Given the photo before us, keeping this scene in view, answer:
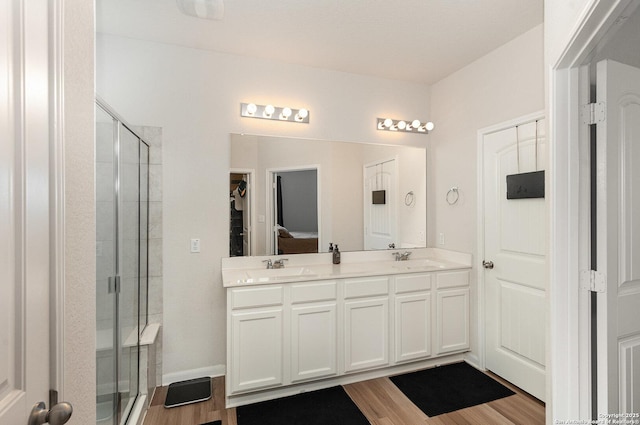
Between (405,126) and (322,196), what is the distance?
1174mm

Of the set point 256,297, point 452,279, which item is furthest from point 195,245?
point 452,279

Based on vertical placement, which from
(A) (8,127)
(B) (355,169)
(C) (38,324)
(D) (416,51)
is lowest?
(C) (38,324)

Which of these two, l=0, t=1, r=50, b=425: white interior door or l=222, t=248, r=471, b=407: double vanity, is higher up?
l=0, t=1, r=50, b=425: white interior door

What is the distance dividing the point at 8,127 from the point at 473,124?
3.15 m

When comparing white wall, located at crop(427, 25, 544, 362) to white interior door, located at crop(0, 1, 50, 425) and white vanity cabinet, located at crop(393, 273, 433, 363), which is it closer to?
white vanity cabinet, located at crop(393, 273, 433, 363)

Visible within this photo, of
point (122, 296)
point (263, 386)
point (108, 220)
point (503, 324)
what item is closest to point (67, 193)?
point (108, 220)

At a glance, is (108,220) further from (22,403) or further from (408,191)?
(408,191)

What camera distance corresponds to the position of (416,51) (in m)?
2.74

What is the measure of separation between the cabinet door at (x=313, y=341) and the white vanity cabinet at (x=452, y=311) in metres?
1.03

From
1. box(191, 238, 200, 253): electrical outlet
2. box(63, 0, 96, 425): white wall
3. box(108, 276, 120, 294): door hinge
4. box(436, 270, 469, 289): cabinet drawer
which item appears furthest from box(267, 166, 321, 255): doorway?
box(63, 0, 96, 425): white wall

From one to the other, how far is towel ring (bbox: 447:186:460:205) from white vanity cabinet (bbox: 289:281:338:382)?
5.00 feet

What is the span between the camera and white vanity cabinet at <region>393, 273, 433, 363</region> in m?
2.69

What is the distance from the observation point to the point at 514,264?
2547 mm

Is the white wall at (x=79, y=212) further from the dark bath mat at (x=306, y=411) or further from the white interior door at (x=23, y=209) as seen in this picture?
the dark bath mat at (x=306, y=411)
